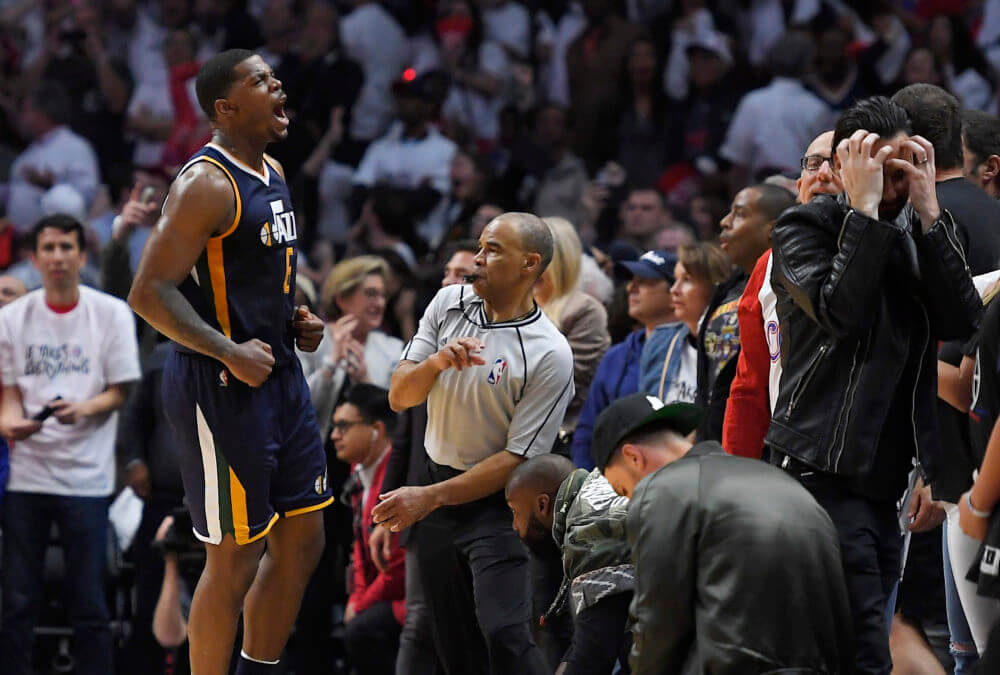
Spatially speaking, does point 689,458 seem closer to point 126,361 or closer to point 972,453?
point 972,453

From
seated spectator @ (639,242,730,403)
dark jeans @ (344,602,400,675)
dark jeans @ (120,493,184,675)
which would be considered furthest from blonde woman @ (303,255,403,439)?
seated spectator @ (639,242,730,403)

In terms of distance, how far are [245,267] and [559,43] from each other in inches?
274

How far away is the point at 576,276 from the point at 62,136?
5881 millimetres

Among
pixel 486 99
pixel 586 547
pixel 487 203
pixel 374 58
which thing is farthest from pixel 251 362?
pixel 374 58

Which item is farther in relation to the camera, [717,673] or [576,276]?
[576,276]

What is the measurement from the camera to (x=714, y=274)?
6.11 m

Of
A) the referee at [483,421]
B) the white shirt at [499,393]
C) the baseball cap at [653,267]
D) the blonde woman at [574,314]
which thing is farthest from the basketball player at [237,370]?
the baseball cap at [653,267]

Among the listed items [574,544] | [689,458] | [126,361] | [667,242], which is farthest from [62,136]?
[689,458]

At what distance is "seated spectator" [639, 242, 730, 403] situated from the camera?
20.1 feet

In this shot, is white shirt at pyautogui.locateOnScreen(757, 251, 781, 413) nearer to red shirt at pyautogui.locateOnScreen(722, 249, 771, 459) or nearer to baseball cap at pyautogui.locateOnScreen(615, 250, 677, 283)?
red shirt at pyautogui.locateOnScreen(722, 249, 771, 459)

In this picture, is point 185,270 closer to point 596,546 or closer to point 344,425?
point 596,546

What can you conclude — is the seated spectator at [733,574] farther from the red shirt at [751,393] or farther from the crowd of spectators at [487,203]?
the red shirt at [751,393]

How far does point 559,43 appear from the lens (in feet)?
36.3

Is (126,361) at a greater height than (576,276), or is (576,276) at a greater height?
(576,276)
